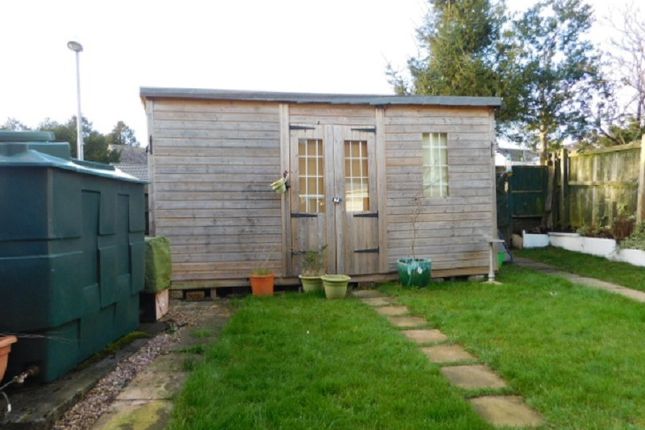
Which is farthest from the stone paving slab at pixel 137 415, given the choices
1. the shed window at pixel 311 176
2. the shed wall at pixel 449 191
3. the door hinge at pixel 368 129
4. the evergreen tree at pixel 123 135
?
the evergreen tree at pixel 123 135

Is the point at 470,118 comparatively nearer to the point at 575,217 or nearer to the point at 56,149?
the point at 575,217

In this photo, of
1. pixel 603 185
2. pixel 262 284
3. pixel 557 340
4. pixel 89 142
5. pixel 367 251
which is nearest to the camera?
pixel 557 340

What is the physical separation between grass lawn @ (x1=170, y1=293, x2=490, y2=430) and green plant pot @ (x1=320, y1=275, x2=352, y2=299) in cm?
121

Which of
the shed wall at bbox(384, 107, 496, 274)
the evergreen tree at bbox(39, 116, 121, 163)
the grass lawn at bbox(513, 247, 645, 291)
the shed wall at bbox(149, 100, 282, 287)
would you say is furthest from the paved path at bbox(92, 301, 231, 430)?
the evergreen tree at bbox(39, 116, 121, 163)

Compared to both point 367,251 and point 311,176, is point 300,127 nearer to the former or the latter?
point 311,176

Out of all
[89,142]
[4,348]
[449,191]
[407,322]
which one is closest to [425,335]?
[407,322]

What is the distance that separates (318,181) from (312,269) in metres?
1.17

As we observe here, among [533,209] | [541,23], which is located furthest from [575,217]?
[541,23]

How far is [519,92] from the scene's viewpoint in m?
11.9

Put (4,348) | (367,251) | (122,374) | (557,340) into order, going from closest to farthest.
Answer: (4,348)
(122,374)
(557,340)
(367,251)

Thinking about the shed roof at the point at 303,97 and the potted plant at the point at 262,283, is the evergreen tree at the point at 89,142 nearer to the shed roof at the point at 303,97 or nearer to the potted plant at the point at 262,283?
the shed roof at the point at 303,97

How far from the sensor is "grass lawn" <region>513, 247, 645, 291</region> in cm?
582

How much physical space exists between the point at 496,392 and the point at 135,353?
2.38 metres

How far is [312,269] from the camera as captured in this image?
5.65m
